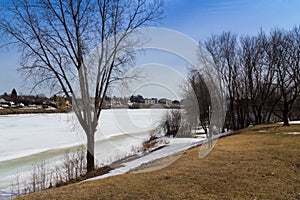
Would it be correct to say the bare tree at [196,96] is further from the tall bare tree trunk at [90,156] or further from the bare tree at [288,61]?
the bare tree at [288,61]

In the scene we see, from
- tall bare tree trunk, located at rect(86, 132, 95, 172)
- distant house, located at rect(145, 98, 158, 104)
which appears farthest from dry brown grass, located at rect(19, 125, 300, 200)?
tall bare tree trunk, located at rect(86, 132, 95, 172)

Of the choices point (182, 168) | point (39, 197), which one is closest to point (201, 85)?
point (182, 168)

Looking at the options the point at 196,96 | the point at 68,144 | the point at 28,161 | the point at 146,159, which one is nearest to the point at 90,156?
the point at 146,159

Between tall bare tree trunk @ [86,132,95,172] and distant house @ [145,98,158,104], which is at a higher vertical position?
distant house @ [145,98,158,104]

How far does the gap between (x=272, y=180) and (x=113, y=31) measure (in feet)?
24.4

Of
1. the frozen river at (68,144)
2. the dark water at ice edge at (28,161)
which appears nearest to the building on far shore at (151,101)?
the frozen river at (68,144)

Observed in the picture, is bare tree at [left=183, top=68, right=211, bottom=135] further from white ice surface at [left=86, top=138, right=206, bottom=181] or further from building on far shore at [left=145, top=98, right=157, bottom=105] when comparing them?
building on far shore at [left=145, top=98, right=157, bottom=105]

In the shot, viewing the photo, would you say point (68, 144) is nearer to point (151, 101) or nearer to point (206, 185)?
point (151, 101)

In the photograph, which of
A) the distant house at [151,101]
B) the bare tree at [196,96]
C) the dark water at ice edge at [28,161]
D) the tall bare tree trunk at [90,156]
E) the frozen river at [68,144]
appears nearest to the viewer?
the distant house at [151,101]

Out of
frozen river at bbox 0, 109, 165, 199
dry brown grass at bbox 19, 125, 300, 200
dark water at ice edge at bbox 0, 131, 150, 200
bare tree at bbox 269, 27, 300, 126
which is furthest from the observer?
bare tree at bbox 269, 27, 300, 126

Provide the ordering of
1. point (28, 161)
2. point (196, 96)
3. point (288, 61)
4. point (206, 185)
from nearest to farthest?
point (206, 185) → point (28, 161) → point (196, 96) → point (288, 61)

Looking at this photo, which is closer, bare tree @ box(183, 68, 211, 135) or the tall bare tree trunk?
the tall bare tree trunk

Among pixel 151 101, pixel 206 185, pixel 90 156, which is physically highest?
pixel 151 101

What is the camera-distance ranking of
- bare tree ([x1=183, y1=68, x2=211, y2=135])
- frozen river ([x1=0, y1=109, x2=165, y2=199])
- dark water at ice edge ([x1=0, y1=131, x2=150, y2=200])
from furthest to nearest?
bare tree ([x1=183, y1=68, x2=211, y2=135]), frozen river ([x1=0, y1=109, x2=165, y2=199]), dark water at ice edge ([x1=0, y1=131, x2=150, y2=200])
